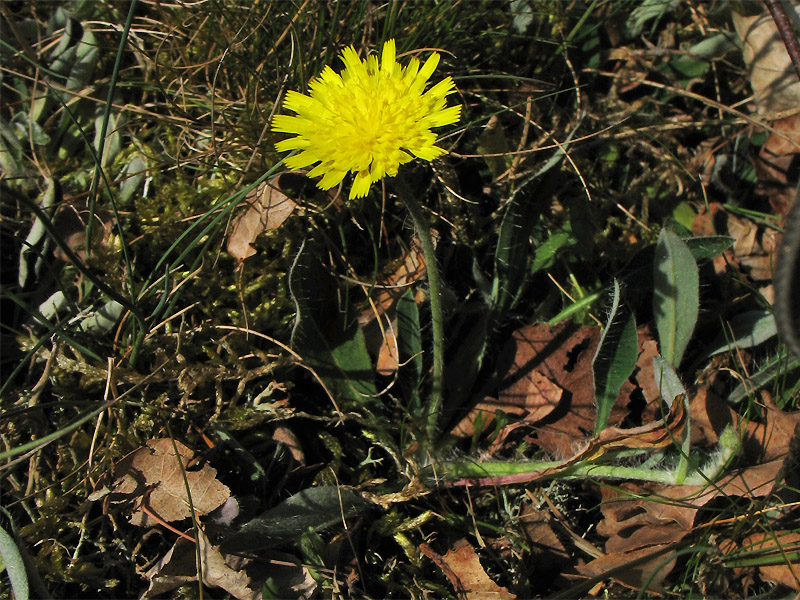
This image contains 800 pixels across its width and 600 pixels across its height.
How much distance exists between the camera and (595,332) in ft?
5.57

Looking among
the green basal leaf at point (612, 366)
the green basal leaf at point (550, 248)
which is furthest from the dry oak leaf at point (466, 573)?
the green basal leaf at point (550, 248)

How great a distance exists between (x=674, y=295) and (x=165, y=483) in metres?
1.28

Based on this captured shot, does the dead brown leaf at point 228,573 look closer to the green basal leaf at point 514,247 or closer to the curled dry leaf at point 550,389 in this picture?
the curled dry leaf at point 550,389

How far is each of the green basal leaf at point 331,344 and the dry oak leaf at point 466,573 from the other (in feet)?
1.31

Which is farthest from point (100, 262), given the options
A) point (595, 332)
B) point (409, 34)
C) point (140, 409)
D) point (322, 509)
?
point (595, 332)

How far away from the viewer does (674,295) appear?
5.34 ft

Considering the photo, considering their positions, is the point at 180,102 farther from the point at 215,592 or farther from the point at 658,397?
the point at 658,397

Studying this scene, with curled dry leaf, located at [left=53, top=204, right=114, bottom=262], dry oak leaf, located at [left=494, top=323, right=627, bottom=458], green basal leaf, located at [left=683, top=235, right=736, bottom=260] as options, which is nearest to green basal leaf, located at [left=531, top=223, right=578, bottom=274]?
dry oak leaf, located at [left=494, top=323, right=627, bottom=458]

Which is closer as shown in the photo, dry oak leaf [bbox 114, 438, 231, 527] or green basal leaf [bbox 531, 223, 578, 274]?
dry oak leaf [bbox 114, 438, 231, 527]

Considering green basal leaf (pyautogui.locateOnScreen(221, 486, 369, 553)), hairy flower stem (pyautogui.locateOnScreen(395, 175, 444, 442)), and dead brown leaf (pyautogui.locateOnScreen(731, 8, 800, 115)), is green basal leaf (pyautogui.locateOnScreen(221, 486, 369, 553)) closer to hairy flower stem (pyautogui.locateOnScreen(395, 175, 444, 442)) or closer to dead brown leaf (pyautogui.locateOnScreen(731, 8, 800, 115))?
hairy flower stem (pyautogui.locateOnScreen(395, 175, 444, 442))

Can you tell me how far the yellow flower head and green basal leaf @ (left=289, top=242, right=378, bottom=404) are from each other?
36cm

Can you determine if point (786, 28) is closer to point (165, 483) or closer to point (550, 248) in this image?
point (550, 248)

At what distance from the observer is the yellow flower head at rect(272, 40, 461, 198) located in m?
1.22

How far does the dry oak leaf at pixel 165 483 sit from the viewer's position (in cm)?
141
